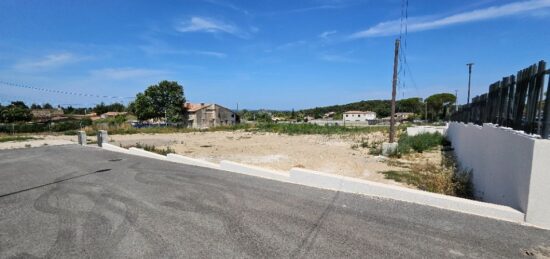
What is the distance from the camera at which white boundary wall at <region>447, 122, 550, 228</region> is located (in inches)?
150

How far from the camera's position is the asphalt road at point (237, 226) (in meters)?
3.56

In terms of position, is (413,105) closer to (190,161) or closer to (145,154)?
(145,154)

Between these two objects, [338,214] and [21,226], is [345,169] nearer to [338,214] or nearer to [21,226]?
[338,214]

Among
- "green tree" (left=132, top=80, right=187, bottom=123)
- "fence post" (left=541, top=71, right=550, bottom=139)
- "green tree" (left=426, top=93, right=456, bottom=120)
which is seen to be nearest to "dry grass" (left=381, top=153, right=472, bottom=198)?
"fence post" (left=541, top=71, right=550, bottom=139)

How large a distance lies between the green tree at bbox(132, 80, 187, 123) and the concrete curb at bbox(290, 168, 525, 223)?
57.1 meters

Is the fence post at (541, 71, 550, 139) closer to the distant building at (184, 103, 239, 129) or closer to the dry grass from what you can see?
the dry grass

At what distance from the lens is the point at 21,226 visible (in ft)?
14.8

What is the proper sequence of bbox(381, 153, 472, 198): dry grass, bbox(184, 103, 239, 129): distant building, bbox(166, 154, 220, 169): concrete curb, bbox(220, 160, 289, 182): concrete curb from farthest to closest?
bbox(184, 103, 239, 129): distant building
bbox(166, 154, 220, 169): concrete curb
bbox(220, 160, 289, 182): concrete curb
bbox(381, 153, 472, 198): dry grass

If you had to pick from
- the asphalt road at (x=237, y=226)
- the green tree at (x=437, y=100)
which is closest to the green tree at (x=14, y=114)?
the asphalt road at (x=237, y=226)

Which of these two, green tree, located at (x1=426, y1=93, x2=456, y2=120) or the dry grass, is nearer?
the dry grass

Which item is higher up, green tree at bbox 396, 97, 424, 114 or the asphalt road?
green tree at bbox 396, 97, 424, 114

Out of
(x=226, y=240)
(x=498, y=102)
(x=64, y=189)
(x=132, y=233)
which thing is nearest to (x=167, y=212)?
(x=132, y=233)

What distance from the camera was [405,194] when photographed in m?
5.28

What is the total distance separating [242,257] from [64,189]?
212 inches
